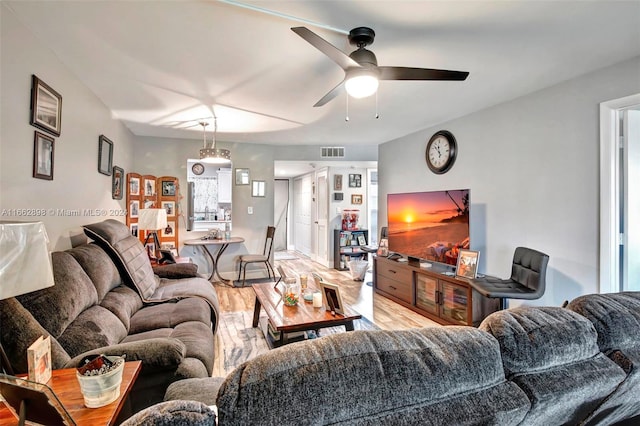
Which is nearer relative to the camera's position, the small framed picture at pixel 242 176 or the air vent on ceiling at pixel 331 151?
the small framed picture at pixel 242 176

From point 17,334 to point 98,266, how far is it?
3.28ft

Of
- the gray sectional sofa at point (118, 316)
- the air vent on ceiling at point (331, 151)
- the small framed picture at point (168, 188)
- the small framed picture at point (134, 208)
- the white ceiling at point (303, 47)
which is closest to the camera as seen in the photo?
the gray sectional sofa at point (118, 316)

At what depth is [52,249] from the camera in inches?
89.4

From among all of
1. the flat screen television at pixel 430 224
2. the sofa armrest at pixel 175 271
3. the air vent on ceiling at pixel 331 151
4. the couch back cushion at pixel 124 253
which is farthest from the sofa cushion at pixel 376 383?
the air vent on ceiling at pixel 331 151

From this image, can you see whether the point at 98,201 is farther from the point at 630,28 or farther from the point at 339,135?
the point at 630,28

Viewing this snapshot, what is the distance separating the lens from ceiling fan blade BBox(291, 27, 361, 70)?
4.96ft

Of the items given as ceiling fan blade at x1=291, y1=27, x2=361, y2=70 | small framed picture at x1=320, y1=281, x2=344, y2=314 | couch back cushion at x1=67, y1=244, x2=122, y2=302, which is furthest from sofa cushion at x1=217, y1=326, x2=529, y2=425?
couch back cushion at x1=67, y1=244, x2=122, y2=302

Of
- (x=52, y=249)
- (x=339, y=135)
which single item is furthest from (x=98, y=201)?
(x=339, y=135)

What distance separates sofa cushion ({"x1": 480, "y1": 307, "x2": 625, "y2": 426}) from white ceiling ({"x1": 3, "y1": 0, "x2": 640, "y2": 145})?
5.38ft

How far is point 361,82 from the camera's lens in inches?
74.4

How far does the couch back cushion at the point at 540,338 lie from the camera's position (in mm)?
695

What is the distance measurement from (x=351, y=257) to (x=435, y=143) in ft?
9.77

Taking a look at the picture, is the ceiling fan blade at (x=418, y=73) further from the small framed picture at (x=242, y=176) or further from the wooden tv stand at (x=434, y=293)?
the small framed picture at (x=242, y=176)

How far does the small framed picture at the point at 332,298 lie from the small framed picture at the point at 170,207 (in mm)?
3400
